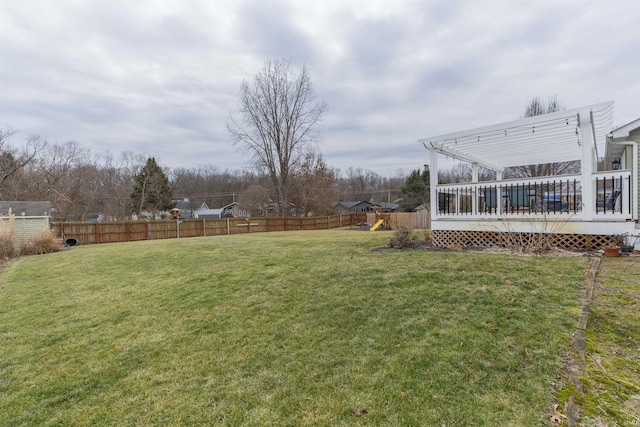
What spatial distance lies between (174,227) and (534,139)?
20.4 meters

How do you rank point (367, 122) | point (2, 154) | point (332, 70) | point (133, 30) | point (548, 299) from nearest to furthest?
point (548, 299) → point (133, 30) → point (332, 70) → point (367, 122) → point (2, 154)

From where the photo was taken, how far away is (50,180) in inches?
1073

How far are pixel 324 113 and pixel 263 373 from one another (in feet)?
94.8

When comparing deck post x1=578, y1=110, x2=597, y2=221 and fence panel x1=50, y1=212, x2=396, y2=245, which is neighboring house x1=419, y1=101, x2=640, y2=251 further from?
fence panel x1=50, y1=212, x2=396, y2=245

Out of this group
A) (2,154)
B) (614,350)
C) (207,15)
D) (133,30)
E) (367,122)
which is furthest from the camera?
(2,154)

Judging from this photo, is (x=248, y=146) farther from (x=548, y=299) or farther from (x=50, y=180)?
(x=548, y=299)

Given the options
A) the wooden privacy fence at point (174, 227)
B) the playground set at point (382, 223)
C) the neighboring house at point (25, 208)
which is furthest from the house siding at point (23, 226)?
the playground set at point (382, 223)

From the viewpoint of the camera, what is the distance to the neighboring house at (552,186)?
6.05 metres

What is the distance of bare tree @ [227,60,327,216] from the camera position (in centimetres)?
2906

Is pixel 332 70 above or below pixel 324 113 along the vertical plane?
below

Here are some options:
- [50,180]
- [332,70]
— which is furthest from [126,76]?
[50,180]

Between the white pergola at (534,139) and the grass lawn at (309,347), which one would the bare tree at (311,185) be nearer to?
the white pergola at (534,139)

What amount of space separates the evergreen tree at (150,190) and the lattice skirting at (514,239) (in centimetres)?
3400

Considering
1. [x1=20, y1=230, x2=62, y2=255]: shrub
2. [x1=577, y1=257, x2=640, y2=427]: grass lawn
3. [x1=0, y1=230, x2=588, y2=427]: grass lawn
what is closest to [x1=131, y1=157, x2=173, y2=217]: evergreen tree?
[x1=20, y1=230, x2=62, y2=255]: shrub
